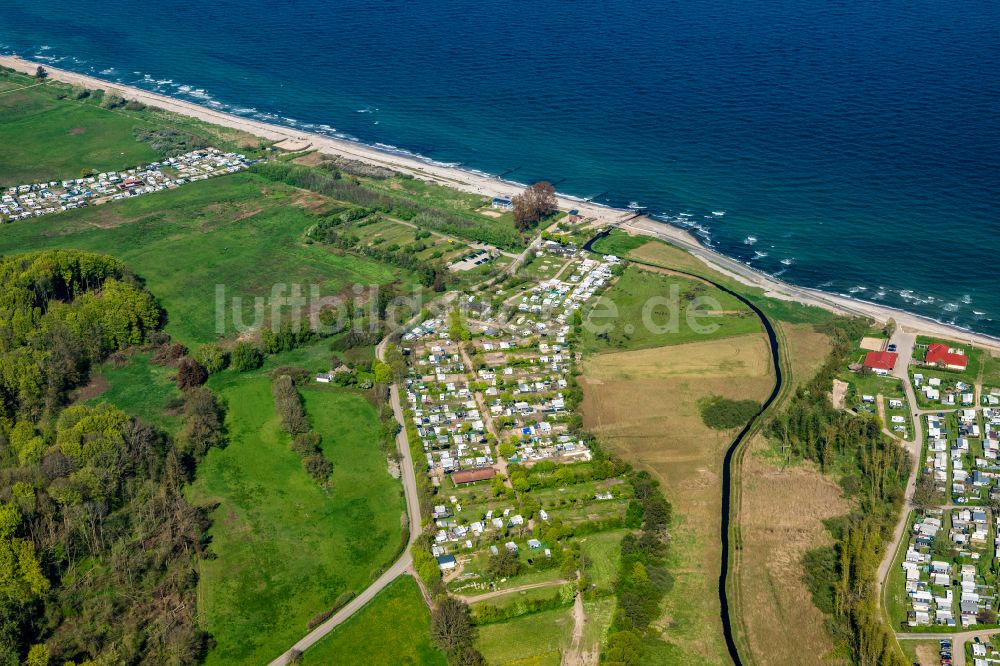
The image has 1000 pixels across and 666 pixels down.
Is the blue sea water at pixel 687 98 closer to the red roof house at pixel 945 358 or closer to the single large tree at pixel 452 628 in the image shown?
the red roof house at pixel 945 358

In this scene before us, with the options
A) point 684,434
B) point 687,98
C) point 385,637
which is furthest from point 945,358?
point 687,98

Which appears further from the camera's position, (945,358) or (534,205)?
(534,205)

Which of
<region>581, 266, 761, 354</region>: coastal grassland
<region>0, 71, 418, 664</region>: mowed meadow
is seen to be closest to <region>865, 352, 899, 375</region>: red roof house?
<region>581, 266, 761, 354</region>: coastal grassland

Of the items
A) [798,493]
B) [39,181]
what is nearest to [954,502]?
[798,493]

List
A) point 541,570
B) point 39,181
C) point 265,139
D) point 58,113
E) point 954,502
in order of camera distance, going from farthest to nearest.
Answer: point 58,113
point 265,139
point 39,181
point 954,502
point 541,570

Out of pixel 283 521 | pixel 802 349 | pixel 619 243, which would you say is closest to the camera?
pixel 283 521

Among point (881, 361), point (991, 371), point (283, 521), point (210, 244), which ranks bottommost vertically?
point (283, 521)

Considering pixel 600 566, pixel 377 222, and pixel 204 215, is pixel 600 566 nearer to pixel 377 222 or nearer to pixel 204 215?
pixel 377 222

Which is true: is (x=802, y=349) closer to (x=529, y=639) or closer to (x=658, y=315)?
(x=658, y=315)
